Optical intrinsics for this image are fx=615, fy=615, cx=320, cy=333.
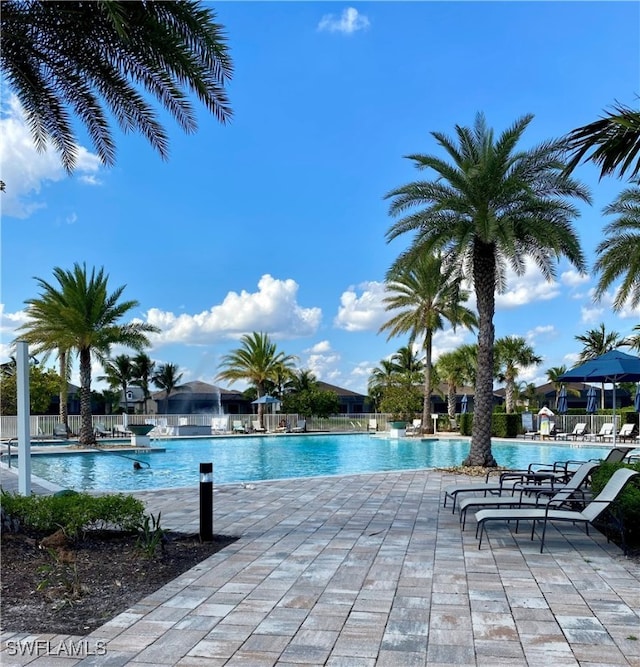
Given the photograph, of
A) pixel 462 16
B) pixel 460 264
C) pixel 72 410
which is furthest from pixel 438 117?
pixel 72 410

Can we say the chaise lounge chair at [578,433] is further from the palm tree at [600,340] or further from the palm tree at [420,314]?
the palm tree at [600,340]

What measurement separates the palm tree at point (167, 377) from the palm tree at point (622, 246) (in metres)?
44.7

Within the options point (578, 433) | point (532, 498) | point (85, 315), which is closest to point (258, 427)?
point (85, 315)

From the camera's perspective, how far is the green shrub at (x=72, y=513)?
6555 mm

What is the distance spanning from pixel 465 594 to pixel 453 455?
18764 millimetres

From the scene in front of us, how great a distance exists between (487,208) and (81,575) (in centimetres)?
1225

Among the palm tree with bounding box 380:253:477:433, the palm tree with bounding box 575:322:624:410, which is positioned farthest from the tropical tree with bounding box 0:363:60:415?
the palm tree with bounding box 575:322:624:410

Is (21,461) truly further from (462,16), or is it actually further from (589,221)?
(589,221)

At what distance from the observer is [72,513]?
6.57 meters

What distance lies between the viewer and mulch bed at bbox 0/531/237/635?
4.60 m

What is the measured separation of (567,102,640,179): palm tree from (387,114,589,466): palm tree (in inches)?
289

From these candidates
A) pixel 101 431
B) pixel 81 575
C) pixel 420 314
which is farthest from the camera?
pixel 420 314

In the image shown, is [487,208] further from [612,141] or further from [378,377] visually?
[378,377]

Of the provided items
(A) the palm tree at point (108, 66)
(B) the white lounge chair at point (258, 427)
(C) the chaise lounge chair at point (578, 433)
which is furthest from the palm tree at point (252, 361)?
(A) the palm tree at point (108, 66)
